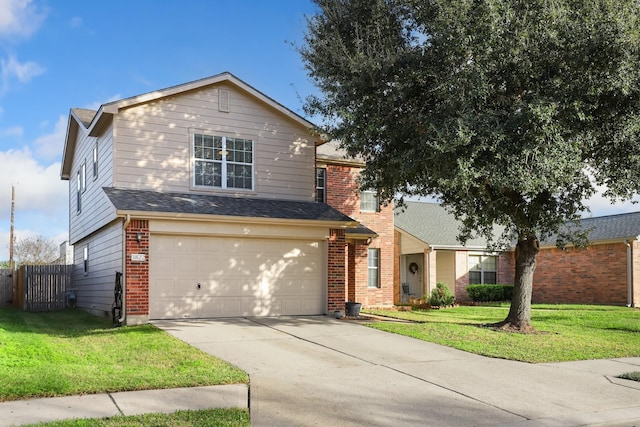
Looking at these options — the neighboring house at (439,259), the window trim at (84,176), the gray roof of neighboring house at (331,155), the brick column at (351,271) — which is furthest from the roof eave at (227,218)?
the neighboring house at (439,259)

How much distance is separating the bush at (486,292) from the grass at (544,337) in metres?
8.56

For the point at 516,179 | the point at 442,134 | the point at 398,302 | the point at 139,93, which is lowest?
the point at 398,302

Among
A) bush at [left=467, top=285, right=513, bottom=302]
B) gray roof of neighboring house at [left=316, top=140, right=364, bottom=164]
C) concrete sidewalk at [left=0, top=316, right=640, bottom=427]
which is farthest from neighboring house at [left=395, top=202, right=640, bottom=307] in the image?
concrete sidewalk at [left=0, top=316, right=640, bottom=427]

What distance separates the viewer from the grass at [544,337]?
11.8 m

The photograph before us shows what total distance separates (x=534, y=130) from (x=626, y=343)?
543cm

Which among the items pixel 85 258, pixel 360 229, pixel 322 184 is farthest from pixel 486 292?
pixel 85 258

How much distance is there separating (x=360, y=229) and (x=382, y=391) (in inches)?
494

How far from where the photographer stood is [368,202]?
22.4 m

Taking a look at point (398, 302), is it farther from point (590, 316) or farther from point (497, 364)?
point (497, 364)

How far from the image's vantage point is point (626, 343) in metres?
13.4

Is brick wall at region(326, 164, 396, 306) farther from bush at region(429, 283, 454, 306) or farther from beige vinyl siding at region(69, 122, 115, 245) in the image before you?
beige vinyl siding at region(69, 122, 115, 245)

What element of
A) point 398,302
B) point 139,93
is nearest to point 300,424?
point 139,93

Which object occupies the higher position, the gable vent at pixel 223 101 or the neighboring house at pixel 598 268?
the gable vent at pixel 223 101

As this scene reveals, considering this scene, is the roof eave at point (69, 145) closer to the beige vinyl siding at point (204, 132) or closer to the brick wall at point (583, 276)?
the beige vinyl siding at point (204, 132)
